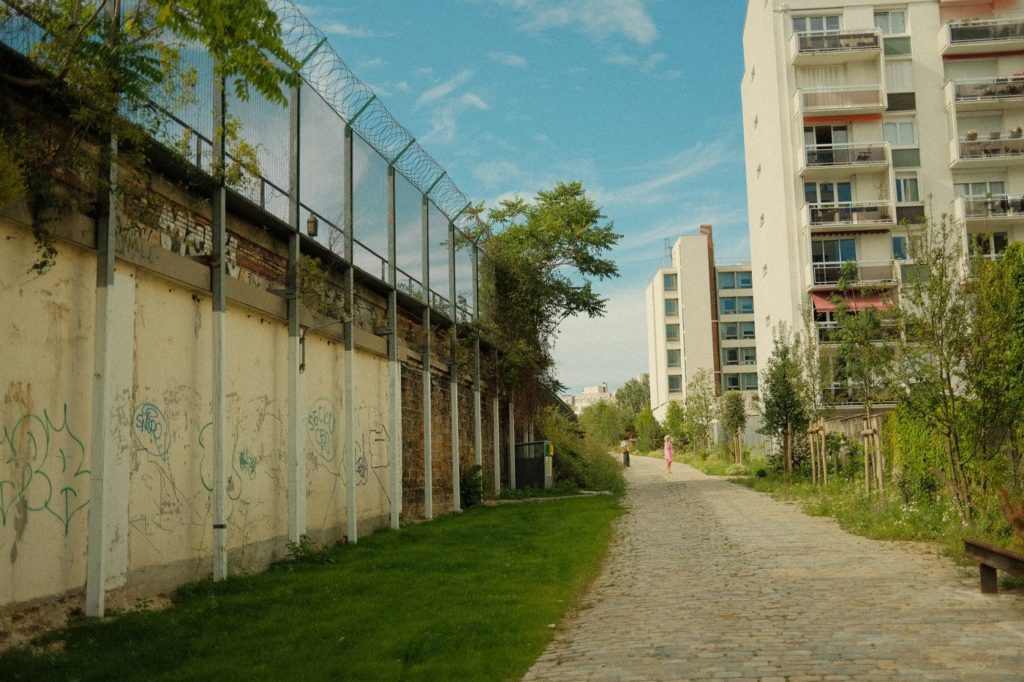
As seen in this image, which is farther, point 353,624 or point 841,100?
point 841,100

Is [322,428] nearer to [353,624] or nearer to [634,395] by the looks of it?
[353,624]

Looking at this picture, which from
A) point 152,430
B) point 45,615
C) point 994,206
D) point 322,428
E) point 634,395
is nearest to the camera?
point 45,615

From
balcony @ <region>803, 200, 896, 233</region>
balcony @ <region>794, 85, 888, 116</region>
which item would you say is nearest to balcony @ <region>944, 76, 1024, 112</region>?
balcony @ <region>794, 85, 888, 116</region>

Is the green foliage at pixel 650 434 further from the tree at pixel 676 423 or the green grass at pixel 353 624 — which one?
the green grass at pixel 353 624

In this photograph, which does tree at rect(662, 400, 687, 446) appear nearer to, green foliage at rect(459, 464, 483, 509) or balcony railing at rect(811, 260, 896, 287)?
balcony railing at rect(811, 260, 896, 287)

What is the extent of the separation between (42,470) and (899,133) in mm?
41305

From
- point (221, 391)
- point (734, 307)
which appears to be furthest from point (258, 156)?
point (734, 307)

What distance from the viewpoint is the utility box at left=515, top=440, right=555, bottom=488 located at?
85.8 feet

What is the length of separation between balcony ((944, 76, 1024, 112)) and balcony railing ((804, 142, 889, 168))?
3683mm

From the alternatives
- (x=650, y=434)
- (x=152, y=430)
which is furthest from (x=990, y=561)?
(x=650, y=434)

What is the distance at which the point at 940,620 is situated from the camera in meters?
7.33

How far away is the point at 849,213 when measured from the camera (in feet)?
133

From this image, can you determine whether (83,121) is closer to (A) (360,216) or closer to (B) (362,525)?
(A) (360,216)

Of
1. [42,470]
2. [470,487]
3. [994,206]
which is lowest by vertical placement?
[470,487]
